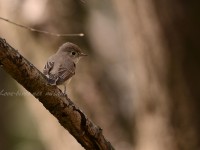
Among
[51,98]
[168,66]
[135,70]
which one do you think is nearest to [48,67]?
[51,98]

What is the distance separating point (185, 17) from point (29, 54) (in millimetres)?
1721

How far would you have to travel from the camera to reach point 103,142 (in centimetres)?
300

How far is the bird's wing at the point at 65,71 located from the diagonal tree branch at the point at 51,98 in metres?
0.22

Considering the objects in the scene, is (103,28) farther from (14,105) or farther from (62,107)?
(62,107)

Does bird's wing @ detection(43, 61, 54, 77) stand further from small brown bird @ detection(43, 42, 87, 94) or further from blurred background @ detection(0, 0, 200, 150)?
blurred background @ detection(0, 0, 200, 150)

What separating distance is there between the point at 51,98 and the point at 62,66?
62cm

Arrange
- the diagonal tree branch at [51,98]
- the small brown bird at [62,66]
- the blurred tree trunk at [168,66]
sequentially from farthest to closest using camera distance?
the blurred tree trunk at [168,66] → the small brown bird at [62,66] → the diagonal tree branch at [51,98]

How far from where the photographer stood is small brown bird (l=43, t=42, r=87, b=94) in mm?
3059

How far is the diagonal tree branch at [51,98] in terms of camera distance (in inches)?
100.0

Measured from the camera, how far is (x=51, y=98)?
2.73 m

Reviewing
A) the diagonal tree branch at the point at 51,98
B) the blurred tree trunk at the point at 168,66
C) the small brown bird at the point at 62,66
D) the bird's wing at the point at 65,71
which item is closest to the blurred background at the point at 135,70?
the blurred tree trunk at the point at 168,66

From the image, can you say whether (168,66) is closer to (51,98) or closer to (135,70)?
(135,70)

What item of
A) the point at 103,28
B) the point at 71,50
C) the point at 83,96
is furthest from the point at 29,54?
the point at 103,28

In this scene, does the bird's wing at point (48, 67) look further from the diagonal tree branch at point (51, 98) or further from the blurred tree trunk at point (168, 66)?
the blurred tree trunk at point (168, 66)
